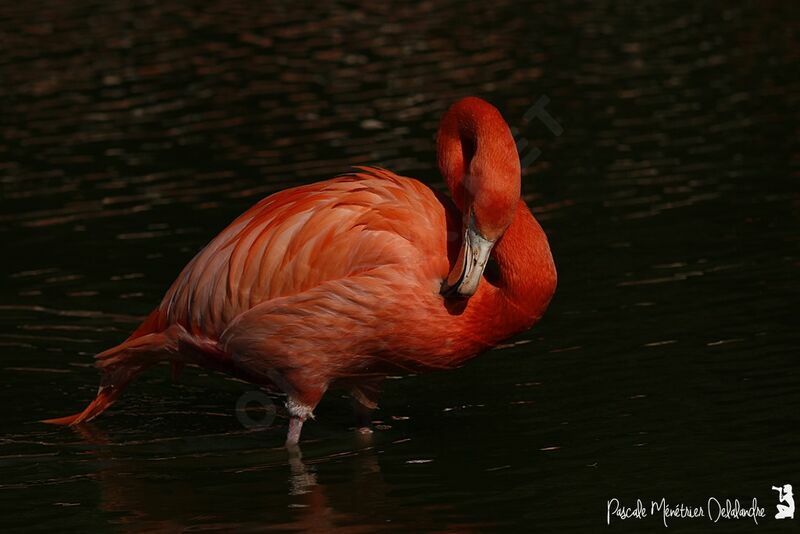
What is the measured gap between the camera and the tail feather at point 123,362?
29.1 ft

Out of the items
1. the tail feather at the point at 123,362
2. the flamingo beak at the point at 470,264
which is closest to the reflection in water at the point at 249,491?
the tail feather at the point at 123,362

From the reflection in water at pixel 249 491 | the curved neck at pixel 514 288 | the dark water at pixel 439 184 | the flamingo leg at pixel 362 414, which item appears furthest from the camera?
the flamingo leg at pixel 362 414

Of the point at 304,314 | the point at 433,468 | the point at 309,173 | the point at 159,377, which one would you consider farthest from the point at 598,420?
the point at 309,173

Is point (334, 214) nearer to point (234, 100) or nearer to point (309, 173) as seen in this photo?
point (309, 173)

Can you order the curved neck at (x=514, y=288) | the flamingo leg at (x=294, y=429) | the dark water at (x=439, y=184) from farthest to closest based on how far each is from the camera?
the flamingo leg at (x=294, y=429), the curved neck at (x=514, y=288), the dark water at (x=439, y=184)

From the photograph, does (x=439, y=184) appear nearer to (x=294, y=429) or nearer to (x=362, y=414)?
(x=362, y=414)

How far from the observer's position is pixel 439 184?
14648mm

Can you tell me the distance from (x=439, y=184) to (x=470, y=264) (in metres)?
6.98

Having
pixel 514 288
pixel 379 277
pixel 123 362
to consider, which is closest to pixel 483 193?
pixel 514 288

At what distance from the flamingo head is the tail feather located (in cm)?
196

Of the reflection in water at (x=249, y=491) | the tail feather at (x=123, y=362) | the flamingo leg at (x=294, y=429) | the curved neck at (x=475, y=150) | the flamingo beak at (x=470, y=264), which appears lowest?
the reflection in water at (x=249, y=491)

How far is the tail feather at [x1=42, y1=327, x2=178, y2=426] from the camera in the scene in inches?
350

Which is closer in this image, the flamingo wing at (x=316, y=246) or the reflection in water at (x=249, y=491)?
the reflection in water at (x=249, y=491)

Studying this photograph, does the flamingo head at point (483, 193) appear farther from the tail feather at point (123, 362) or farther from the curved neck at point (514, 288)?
the tail feather at point (123, 362)
